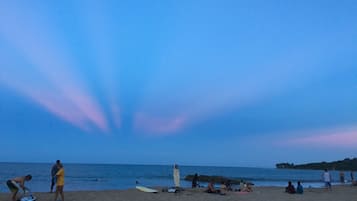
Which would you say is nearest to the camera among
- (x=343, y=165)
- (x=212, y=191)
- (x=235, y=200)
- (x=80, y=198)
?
(x=80, y=198)

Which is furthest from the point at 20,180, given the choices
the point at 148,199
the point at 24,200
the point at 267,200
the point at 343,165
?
the point at 343,165

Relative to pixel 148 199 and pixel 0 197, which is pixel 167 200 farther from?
pixel 0 197

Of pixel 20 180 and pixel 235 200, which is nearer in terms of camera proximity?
pixel 20 180

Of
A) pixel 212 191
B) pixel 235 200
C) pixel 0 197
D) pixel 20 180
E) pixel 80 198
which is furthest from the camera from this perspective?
pixel 212 191

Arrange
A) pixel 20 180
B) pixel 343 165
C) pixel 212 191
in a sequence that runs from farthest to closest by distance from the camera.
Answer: pixel 343 165 → pixel 212 191 → pixel 20 180

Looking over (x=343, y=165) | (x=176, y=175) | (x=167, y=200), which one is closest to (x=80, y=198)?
(x=167, y=200)

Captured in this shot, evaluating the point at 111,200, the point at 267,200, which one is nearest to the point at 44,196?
the point at 111,200

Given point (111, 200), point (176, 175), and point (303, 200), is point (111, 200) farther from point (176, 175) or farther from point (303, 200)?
point (303, 200)

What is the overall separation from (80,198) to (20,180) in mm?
3598

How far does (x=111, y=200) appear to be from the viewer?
1652 centimetres

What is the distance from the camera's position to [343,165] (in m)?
183

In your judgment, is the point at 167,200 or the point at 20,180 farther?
the point at 167,200

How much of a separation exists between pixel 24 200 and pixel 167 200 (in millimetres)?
6166

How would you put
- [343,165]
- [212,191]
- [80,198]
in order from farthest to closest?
1. [343,165]
2. [212,191]
3. [80,198]
